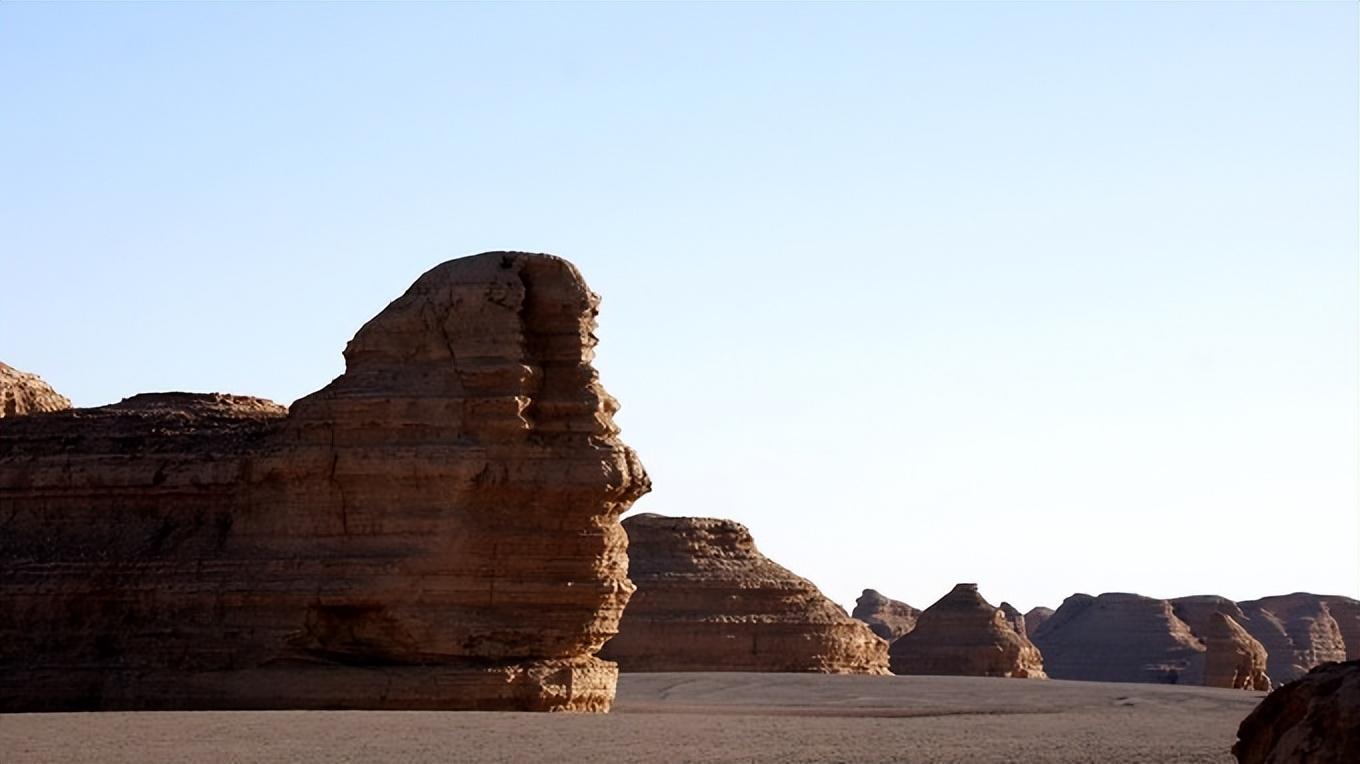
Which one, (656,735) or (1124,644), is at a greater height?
(1124,644)

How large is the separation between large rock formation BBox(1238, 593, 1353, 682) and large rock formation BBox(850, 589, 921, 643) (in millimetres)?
18031

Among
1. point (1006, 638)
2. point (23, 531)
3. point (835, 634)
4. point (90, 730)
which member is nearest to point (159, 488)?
point (23, 531)

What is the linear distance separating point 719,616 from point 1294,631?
66833mm

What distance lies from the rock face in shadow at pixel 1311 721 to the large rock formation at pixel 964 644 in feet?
195

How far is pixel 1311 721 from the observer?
28.9 ft

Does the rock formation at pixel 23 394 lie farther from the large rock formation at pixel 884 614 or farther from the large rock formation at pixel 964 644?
the large rock formation at pixel 884 614

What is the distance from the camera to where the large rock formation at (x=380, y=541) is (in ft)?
96.6

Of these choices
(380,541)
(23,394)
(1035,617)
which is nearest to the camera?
(380,541)

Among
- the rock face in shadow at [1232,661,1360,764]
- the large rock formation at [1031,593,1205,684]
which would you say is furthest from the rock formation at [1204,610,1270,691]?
the rock face in shadow at [1232,661,1360,764]

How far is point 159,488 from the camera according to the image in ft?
102

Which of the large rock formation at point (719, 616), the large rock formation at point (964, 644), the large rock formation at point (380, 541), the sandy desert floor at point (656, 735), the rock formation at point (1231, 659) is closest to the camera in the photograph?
the sandy desert floor at point (656, 735)

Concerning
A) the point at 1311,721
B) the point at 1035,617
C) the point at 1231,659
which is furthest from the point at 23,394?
the point at 1035,617

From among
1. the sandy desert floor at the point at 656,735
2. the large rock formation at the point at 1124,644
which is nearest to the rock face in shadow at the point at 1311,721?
the sandy desert floor at the point at 656,735

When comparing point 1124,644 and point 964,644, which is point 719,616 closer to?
point 964,644
